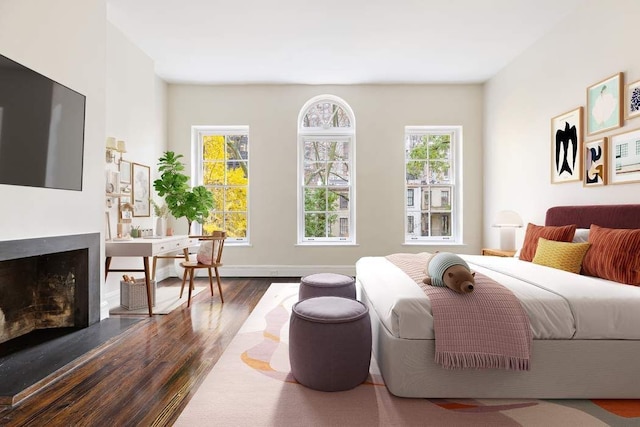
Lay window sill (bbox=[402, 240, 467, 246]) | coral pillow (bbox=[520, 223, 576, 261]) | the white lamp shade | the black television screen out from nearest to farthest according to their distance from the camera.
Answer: the black television screen, coral pillow (bbox=[520, 223, 576, 261]), the white lamp shade, window sill (bbox=[402, 240, 467, 246])

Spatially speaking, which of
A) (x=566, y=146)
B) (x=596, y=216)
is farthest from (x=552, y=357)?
(x=566, y=146)

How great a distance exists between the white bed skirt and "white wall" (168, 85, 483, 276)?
3.50 metres

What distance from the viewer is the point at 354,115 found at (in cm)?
547

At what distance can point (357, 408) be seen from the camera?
1863 mm

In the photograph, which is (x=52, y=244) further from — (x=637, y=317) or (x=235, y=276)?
(x=637, y=317)

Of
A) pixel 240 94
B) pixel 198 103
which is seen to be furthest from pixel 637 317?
pixel 198 103

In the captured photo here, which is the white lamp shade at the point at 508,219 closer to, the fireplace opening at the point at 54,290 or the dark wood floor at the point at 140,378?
the dark wood floor at the point at 140,378

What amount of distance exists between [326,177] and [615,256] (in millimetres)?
3804

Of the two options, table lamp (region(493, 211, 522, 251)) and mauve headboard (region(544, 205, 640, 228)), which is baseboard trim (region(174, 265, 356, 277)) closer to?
Result: table lamp (region(493, 211, 522, 251))

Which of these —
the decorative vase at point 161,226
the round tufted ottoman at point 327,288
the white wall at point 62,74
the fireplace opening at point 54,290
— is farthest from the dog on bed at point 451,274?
the decorative vase at point 161,226

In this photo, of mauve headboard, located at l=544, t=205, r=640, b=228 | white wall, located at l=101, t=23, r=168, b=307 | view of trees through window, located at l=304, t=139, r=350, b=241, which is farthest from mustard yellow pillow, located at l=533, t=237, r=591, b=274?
white wall, located at l=101, t=23, r=168, b=307

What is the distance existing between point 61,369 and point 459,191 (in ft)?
17.1

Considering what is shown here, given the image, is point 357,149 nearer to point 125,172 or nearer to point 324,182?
point 324,182

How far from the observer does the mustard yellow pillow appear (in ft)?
8.96
